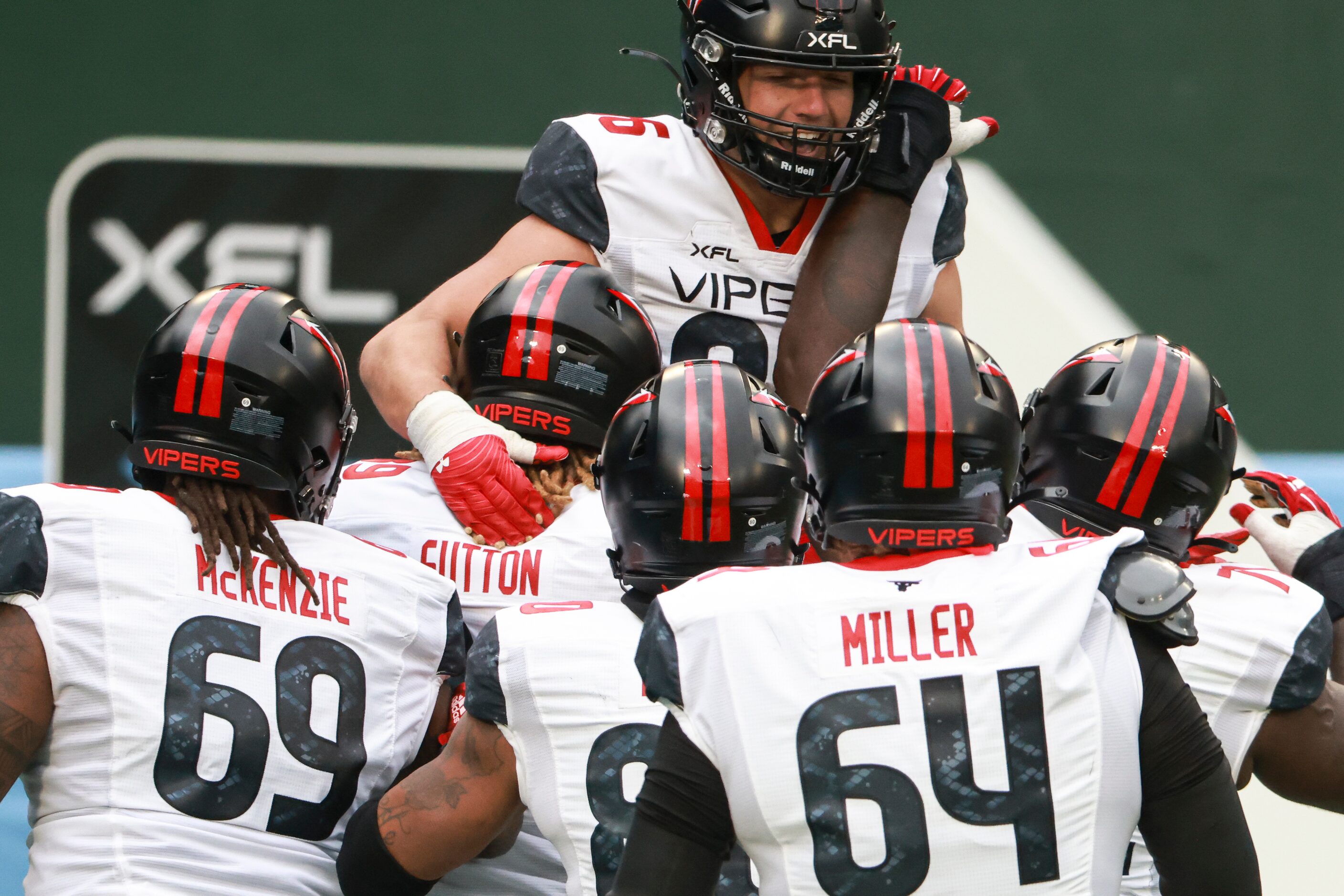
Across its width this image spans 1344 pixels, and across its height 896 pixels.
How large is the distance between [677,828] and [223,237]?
481 cm

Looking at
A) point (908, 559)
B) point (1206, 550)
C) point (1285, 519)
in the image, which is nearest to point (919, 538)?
point (908, 559)

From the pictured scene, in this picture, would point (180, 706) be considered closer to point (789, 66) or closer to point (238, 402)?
point (238, 402)

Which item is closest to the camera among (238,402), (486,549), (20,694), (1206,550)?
(20,694)

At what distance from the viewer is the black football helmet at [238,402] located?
262 centimetres

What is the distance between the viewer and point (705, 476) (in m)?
2.30

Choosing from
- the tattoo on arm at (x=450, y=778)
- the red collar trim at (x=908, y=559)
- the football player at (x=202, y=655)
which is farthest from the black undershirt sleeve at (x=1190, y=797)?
the football player at (x=202, y=655)

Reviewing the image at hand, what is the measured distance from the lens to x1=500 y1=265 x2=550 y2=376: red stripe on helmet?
2.97 meters

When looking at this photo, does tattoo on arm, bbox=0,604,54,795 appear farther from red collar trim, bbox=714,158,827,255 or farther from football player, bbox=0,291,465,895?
red collar trim, bbox=714,158,827,255

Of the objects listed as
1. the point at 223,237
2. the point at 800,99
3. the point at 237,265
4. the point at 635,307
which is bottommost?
the point at 237,265

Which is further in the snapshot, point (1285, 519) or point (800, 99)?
point (800, 99)

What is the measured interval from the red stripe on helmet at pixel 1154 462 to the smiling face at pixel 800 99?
3.99 ft

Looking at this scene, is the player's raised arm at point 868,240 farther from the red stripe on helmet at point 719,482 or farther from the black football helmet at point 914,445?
the black football helmet at point 914,445

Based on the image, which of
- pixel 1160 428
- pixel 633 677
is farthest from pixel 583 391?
pixel 1160 428

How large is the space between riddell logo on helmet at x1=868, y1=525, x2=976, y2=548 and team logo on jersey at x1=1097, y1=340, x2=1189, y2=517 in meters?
0.63
